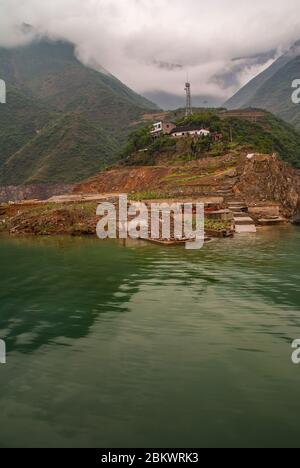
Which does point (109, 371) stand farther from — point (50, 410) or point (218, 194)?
point (218, 194)

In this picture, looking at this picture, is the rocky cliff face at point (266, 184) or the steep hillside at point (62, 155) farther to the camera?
the steep hillside at point (62, 155)

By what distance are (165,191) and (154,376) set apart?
59505 millimetres

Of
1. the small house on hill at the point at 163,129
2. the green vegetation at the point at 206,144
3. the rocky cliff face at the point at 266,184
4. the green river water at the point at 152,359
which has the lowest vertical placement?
the green river water at the point at 152,359

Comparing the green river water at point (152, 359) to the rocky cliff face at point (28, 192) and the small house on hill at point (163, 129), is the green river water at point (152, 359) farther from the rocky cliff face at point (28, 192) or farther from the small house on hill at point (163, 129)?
the rocky cliff face at point (28, 192)

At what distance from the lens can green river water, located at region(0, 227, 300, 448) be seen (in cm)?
888

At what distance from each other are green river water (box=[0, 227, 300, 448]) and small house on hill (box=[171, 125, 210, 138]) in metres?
72.3

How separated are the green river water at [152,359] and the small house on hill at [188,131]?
72328mm

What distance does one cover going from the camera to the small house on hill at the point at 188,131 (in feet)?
310

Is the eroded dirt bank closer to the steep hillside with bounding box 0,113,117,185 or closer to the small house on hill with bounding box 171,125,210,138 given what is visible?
the small house on hill with bounding box 171,125,210,138

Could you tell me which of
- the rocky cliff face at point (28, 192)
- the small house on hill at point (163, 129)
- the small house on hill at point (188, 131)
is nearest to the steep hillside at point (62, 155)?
the rocky cliff face at point (28, 192)

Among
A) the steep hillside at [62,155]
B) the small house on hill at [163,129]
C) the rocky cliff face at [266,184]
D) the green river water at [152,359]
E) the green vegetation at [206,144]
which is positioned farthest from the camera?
the steep hillside at [62,155]

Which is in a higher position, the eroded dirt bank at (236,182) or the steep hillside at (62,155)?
the steep hillside at (62,155)

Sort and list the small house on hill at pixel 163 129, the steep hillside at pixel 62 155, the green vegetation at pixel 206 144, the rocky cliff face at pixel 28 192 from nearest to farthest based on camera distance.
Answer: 1. the green vegetation at pixel 206 144
2. the small house on hill at pixel 163 129
3. the rocky cliff face at pixel 28 192
4. the steep hillside at pixel 62 155

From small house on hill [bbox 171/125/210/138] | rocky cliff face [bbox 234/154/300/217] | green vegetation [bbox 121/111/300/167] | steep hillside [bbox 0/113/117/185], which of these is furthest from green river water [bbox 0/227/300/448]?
steep hillside [bbox 0/113/117/185]
